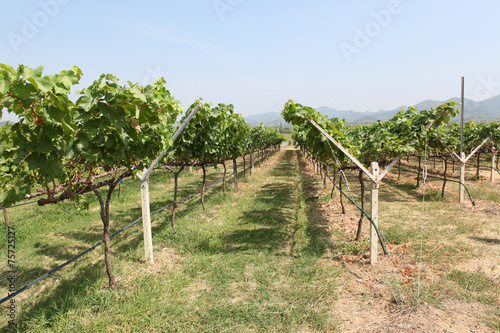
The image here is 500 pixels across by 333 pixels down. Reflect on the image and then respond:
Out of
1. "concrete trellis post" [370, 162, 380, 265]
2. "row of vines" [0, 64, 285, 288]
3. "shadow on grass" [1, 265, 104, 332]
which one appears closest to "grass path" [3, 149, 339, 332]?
"shadow on grass" [1, 265, 104, 332]

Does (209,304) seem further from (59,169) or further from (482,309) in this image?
(482,309)

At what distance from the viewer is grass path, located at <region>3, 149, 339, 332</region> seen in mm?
3805

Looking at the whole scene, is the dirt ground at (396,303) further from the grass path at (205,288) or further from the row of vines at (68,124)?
the row of vines at (68,124)

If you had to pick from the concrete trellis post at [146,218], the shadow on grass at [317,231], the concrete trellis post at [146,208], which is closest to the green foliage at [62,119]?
the concrete trellis post at [146,208]

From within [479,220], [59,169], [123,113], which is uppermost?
[123,113]

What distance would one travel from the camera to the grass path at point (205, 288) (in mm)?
3805

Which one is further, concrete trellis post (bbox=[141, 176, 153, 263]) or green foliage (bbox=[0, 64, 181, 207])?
concrete trellis post (bbox=[141, 176, 153, 263])

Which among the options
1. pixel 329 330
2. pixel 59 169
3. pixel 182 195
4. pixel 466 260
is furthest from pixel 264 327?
pixel 182 195

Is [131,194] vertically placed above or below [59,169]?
below

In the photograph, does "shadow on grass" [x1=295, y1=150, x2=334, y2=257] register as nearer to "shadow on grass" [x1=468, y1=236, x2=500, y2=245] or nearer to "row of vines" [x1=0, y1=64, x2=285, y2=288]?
"shadow on grass" [x1=468, y1=236, x2=500, y2=245]

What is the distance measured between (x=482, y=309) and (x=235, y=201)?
27.4 ft

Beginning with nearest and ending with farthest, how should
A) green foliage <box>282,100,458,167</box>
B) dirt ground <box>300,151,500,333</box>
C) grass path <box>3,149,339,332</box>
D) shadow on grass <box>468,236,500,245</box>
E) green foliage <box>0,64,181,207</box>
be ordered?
green foliage <box>0,64,181,207</box>, dirt ground <box>300,151,500,333</box>, grass path <box>3,149,339,332</box>, green foliage <box>282,100,458,167</box>, shadow on grass <box>468,236,500,245</box>

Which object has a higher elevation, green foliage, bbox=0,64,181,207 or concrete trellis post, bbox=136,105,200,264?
green foliage, bbox=0,64,181,207

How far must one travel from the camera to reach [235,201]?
11258 millimetres
